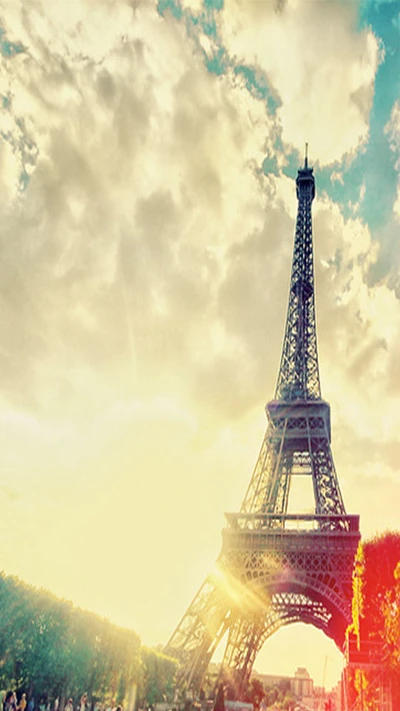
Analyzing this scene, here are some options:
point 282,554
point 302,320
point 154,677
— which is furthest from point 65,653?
point 302,320

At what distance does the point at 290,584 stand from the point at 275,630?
38.4ft

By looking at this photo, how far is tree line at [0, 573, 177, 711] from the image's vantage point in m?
26.0

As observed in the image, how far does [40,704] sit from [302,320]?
4854cm

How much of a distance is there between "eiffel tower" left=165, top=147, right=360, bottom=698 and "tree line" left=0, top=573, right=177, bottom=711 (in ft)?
28.5

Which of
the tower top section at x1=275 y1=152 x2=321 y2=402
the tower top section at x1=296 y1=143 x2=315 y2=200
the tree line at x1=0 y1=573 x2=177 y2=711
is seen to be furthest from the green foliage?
the tower top section at x1=296 y1=143 x2=315 y2=200

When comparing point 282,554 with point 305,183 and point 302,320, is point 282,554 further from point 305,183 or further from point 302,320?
point 305,183

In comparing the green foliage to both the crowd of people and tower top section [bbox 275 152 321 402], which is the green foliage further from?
tower top section [bbox 275 152 321 402]

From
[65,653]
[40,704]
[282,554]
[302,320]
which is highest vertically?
[302,320]

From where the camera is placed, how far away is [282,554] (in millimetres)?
49375

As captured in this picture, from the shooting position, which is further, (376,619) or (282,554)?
(282,554)

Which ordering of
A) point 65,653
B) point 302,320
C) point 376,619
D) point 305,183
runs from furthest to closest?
point 305,183, point 302,320, point 376,619, point 65,653

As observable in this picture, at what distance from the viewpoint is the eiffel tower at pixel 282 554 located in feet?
155

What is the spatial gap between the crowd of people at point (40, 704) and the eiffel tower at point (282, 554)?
1378 centimetres

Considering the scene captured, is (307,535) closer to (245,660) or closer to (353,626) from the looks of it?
(353,626)
